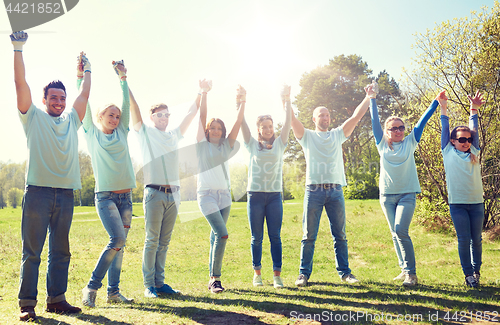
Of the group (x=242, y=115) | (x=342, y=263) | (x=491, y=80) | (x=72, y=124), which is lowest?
(x=342, y=263)

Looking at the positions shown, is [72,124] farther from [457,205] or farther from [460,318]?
[457,205]

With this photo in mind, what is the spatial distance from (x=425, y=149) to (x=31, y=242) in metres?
11.3

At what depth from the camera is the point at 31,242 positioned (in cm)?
403

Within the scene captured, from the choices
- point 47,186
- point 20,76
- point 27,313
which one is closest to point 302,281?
point 27,313

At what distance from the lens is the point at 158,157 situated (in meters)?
5.08

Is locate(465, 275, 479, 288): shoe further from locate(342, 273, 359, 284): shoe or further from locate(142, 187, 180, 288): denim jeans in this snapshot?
locate(142, 187, 180, 288): denim jeans

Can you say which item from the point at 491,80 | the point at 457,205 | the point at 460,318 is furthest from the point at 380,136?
the point at 491,80

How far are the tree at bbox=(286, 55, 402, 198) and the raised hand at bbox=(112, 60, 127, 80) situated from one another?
1134 inches

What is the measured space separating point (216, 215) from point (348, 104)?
31.5m

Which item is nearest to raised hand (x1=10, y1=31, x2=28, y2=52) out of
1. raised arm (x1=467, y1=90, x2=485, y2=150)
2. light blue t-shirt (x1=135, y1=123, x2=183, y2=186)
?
light blue t-shirt (x1=135, y1=123, x2=183, y2=186)

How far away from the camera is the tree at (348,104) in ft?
110

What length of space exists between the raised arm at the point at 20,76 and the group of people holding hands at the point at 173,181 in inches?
0.4

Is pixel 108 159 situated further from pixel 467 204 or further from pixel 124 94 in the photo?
pixel 467 204

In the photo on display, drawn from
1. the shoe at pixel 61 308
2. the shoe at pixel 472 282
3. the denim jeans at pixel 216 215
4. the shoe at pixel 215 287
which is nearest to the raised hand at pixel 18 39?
the denim jeans at pixel 216 215
